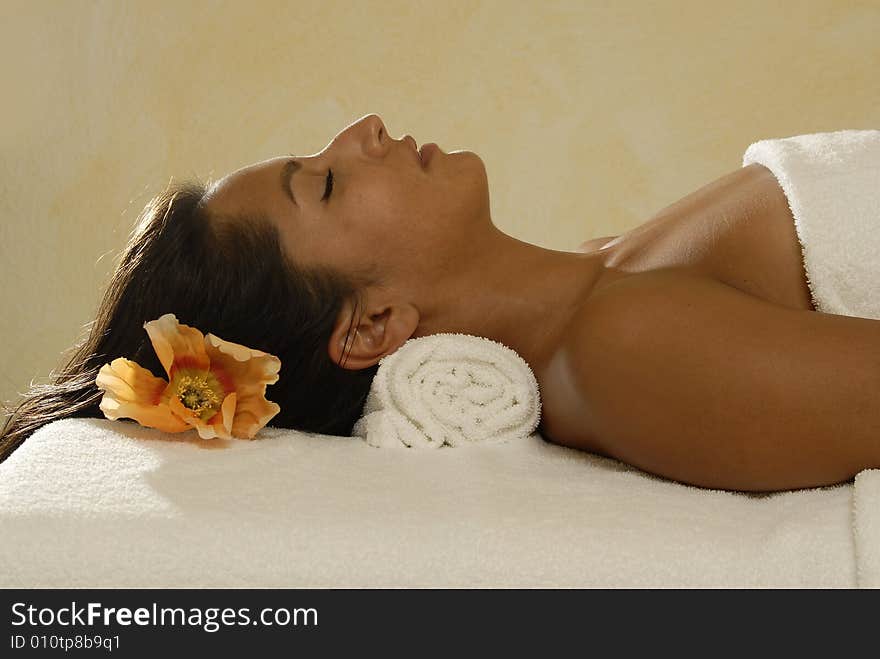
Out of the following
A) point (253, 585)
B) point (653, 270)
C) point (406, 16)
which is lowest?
point (253, 585)

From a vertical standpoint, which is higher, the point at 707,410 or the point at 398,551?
the point at 707,410

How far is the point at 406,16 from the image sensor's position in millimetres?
2639

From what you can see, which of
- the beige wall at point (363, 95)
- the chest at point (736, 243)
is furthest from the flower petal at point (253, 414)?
the beige wall at point (363, 95)

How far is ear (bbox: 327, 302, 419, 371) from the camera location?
1380mm

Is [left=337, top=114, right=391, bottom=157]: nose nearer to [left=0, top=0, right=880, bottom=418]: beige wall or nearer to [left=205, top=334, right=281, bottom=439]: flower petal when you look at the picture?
[left=205, top=334, right=281, bottom=439]: flower petal

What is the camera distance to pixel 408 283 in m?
1.39

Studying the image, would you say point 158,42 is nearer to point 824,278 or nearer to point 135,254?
point 135,254

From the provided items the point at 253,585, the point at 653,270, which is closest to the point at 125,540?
the point at 253,585

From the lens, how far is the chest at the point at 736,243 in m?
1.33

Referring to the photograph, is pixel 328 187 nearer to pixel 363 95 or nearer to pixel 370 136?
pixel 370 136

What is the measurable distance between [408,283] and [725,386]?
45 centimetres

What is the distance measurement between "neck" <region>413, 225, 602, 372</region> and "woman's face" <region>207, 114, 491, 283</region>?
0.03 meters

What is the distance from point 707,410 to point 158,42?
1945mm
